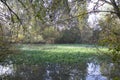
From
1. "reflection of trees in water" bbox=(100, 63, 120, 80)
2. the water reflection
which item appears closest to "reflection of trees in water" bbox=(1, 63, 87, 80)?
the water reflection

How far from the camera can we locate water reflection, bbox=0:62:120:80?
11.2 metres

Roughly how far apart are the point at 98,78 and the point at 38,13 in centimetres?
821

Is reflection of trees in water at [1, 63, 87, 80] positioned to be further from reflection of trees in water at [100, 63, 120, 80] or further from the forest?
reflection of trees in water at [100, 63, 120, 80]

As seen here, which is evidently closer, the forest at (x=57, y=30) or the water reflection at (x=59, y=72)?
the forest at (x=57, y=30)

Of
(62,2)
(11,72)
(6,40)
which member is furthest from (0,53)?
(62,2)


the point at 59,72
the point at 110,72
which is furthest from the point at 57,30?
the point at 110,72

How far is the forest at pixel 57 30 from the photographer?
3534mm

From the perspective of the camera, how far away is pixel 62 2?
328cm

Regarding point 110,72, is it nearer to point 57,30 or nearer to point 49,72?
point 49,72

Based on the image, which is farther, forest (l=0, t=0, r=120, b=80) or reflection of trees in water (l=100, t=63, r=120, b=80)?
reflection of trees in water (l=100, t=63, r=120, b=80)

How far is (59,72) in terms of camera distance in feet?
40.7

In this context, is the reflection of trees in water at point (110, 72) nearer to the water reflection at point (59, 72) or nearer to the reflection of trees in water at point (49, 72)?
the water reflection at point (59, 72)

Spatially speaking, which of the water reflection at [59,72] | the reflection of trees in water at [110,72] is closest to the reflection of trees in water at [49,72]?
the water reflection at [59,72]

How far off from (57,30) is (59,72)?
190cm
